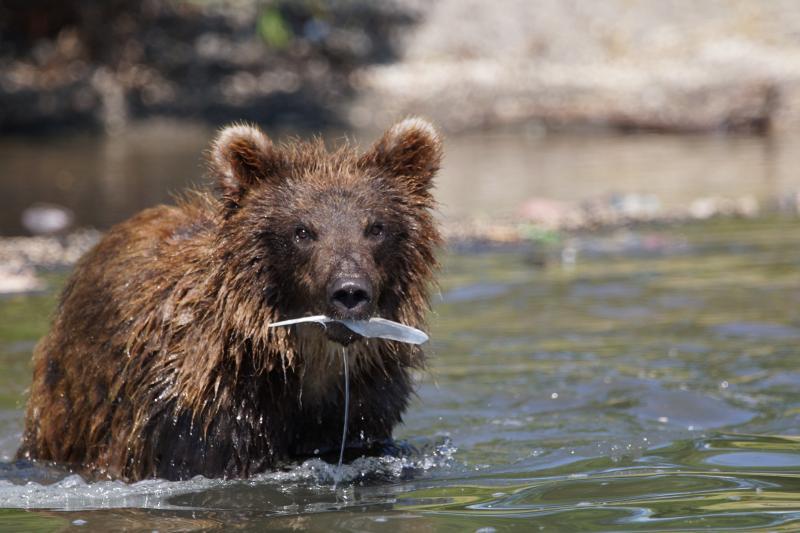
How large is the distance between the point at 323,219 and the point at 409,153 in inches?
27.9

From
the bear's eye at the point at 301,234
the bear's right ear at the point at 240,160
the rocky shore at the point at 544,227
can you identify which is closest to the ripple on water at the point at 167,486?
the bear's eye at the point at 301,234

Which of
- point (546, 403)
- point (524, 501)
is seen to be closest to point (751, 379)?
point (546, 403)

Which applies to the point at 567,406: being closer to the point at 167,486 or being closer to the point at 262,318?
the point at 262,318

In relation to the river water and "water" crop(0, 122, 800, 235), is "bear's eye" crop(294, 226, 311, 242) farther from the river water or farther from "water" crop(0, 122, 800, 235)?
"water" crop(0, 122, 800, 235)

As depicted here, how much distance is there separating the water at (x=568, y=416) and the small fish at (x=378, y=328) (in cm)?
78

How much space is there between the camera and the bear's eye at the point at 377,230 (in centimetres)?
641

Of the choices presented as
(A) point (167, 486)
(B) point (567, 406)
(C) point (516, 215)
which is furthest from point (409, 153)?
(C) point (516, 215)

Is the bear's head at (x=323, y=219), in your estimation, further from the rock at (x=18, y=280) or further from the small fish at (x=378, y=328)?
the rock at (x=18, y=280)

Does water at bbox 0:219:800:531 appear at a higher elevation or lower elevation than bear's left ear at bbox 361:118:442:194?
lower

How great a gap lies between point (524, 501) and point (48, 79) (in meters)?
20.9

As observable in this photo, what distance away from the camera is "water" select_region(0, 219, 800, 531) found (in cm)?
607

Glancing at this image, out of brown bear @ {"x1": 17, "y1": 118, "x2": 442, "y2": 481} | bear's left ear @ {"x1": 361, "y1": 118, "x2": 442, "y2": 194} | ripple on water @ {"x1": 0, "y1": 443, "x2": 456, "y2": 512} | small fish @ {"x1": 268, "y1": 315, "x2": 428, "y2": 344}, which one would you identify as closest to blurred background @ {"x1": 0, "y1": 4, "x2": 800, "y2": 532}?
ripple on water @ {"x1": 0, "y1": 443, "x2": 456, "y2": 512}

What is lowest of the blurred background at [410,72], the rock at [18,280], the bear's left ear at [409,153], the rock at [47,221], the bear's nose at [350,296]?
the bear's nose at [350,296]

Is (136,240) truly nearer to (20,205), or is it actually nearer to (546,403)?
(546,403)
